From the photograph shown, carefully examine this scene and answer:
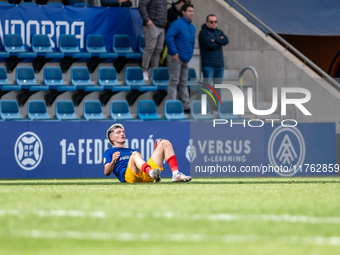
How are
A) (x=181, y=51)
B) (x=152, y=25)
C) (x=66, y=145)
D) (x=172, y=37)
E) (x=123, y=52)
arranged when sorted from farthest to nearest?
1. (x=123, y=52)
2. (x=152, y=25)
3. (x=181, y=51)
4. (x=172, y=37)
5. (x=66, y=145)

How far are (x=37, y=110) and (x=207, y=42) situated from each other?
150 inches

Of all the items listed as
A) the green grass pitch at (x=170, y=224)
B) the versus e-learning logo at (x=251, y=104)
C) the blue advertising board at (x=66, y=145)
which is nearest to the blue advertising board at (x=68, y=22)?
the blue advertising board at (x=66, y=145)

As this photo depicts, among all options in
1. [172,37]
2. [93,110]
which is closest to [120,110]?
[93,110]

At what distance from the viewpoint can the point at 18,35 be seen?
13352mm

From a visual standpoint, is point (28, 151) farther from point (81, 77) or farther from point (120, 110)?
point (81, 77)

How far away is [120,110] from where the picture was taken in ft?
41.1

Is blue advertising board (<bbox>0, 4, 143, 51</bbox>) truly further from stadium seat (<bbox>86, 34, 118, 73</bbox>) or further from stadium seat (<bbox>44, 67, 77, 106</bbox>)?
stadium seat (<bbox>44, 67, 77, 106</bbox>)

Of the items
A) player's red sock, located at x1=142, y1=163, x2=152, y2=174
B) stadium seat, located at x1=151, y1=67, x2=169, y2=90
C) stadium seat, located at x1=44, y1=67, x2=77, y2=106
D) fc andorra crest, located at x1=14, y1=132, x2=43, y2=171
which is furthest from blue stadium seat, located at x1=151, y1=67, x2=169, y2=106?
player's red sock, located at x1=142, y1=163, x2=152, y2=174

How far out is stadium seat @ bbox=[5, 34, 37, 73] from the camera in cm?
1311

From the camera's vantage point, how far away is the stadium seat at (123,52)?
13.9 m

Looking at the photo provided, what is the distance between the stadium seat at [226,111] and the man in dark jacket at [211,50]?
1935 mm

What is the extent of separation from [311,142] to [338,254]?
7.99m

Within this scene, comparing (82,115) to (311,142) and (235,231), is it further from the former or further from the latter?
(235,231)

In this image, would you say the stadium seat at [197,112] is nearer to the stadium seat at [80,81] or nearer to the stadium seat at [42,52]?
the stadium seat at [80,81]
